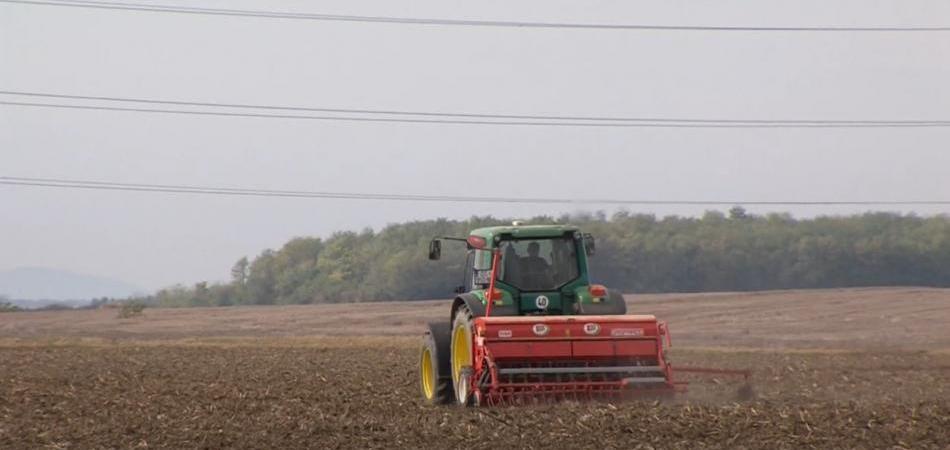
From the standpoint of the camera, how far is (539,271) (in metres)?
18.1

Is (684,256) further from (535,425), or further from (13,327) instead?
(535,425)

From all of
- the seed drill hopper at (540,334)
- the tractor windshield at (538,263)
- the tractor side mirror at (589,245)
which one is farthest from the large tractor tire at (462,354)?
the tractor side mirror at (589,245)

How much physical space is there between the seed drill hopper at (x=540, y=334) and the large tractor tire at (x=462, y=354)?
13mm

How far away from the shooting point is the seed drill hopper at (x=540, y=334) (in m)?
16.4

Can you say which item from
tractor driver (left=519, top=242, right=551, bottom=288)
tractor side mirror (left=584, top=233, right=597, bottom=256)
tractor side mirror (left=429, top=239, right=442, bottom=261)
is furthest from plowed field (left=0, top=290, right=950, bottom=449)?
tractor side mirror (left=584, top=233, right=597, bottom=256)

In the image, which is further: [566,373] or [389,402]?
[389,402]

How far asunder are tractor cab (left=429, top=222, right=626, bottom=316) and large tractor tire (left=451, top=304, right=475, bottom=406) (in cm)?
32

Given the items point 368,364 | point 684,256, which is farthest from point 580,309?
point 684,256

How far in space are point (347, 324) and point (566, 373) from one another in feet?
110

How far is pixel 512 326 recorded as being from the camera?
1658 centimetres

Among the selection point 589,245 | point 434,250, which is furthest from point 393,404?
point 589,245

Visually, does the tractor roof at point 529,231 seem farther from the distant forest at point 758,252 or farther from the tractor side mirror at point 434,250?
the distant forest at point 758,252

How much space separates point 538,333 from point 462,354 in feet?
5.19

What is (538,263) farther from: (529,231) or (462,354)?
(462,354)
